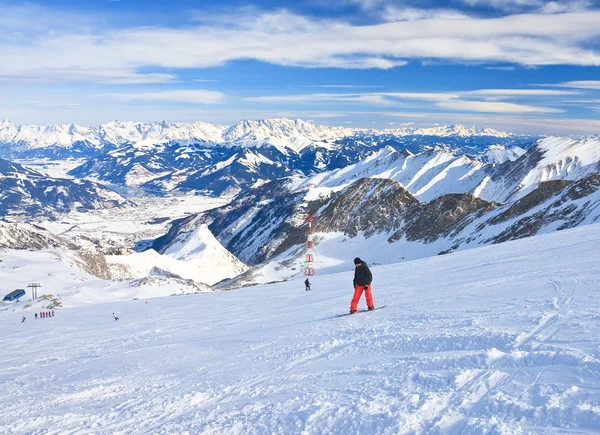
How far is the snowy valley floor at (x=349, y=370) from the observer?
734 centimetres

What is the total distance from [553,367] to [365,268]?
878 cm

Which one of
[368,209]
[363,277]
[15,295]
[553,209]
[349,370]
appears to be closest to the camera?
[349,370]

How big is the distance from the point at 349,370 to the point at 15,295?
79.5 metres

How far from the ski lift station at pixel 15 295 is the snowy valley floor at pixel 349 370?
206 feet

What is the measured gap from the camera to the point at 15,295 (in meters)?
73.1

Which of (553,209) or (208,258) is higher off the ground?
(553,209)

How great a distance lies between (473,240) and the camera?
101 metres

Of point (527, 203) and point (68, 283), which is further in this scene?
point (527, 203)

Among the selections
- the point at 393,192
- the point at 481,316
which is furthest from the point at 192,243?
the point at 481,316

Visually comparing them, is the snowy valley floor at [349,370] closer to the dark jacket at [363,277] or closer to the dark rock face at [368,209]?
the dark jacket at [363,277]

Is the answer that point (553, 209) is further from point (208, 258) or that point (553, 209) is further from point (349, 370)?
point (208, 258)

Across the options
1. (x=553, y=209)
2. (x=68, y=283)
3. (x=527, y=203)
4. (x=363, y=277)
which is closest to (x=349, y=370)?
(x=363, y=277)

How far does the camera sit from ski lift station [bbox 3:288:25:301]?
72.2 meters

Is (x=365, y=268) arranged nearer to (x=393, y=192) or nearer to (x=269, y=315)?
(x=269, y=315)
